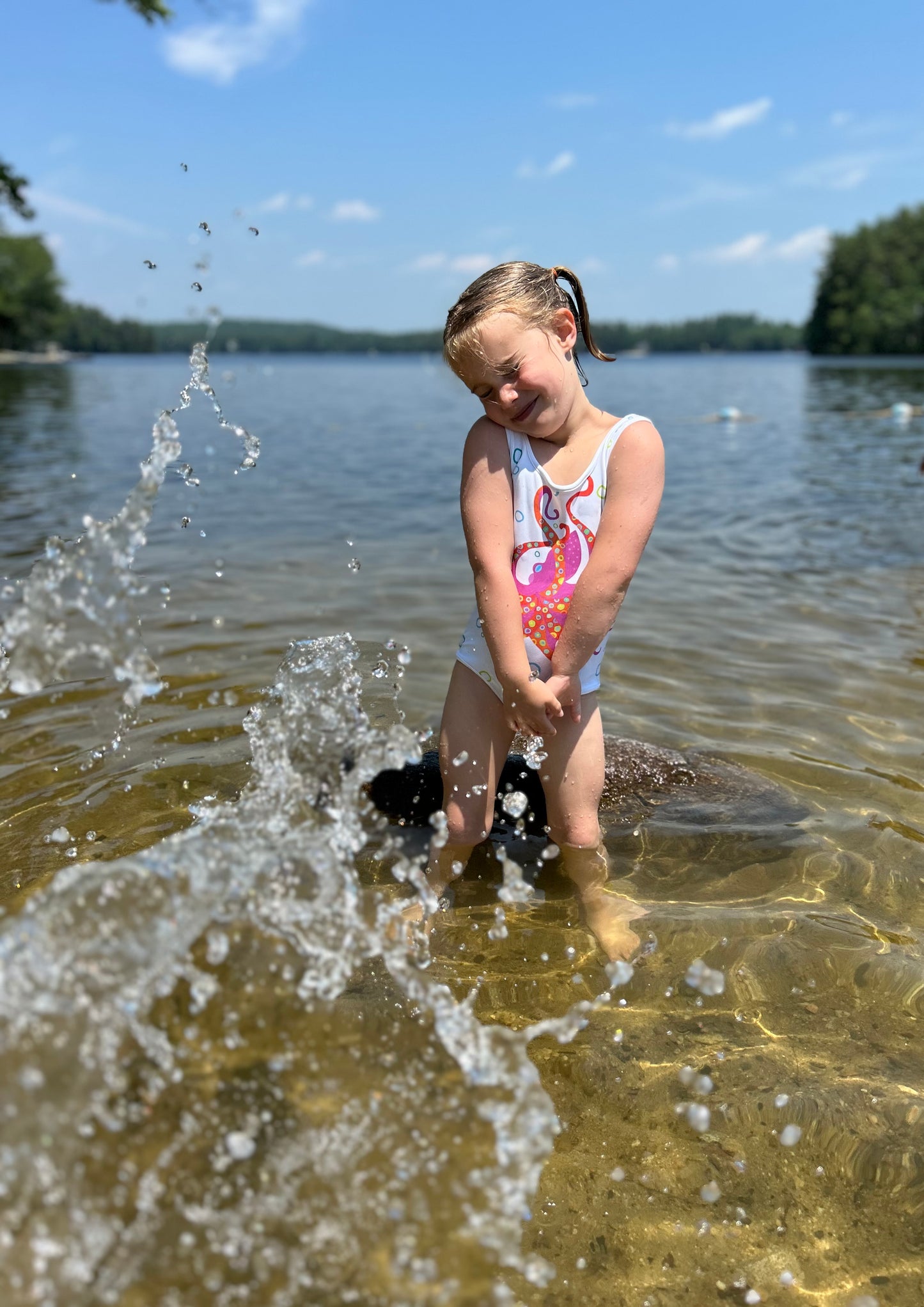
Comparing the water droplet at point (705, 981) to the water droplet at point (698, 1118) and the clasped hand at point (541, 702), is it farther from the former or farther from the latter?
the clasped hand at point (541, 702)

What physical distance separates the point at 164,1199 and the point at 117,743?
9.42ft

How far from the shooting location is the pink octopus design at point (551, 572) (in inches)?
118

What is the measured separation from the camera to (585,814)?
10.4 feet

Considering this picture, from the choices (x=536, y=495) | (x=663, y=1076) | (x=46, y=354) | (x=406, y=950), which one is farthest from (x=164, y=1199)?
(x=46, y=354)

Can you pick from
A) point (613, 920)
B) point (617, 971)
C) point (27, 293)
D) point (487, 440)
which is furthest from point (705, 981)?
point (27, 293)

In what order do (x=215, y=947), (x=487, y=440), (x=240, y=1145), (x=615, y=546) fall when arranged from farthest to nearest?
1. (x=487, y=440)
2. (x=615, y=546)
3. (x=215, y=947)
4. (x=240, y=1145)

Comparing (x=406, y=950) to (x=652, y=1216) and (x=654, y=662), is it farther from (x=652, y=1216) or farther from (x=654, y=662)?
(x=654, y=662)

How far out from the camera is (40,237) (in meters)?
88.0

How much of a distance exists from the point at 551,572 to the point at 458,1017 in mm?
1415

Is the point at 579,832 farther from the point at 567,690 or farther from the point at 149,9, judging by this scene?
the point at 149,9

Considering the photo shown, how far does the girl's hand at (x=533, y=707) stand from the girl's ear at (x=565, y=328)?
1031 mm

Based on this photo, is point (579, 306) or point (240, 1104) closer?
point (240, 1104)

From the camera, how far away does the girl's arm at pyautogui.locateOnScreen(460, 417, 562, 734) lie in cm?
285

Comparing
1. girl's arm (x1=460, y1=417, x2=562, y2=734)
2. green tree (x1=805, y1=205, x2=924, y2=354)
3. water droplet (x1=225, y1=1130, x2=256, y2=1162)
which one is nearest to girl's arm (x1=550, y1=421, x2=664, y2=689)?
girl's arm (x1=460, y1=417, x2=562, y2=734)
